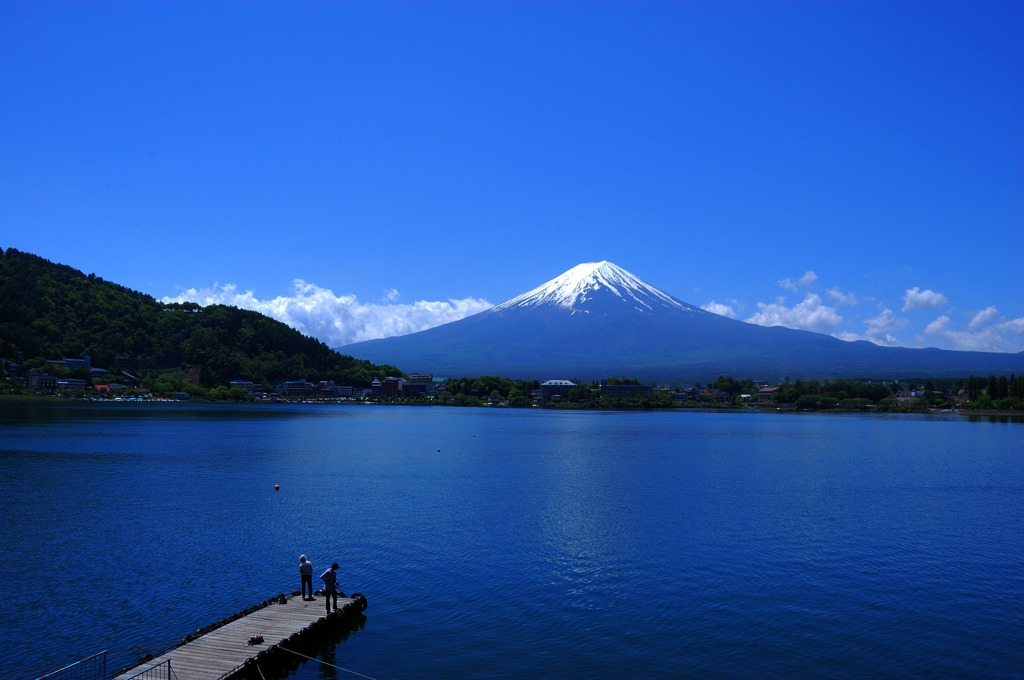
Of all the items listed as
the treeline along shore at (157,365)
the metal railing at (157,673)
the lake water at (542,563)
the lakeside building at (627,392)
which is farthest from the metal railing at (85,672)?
the lakeside building at (627,392)

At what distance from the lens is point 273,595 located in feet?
63.2

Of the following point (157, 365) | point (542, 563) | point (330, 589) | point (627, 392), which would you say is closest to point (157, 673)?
point (330, 589)

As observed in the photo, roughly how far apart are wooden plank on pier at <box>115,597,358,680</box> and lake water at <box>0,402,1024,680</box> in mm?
1018

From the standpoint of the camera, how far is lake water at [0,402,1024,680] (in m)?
15.9

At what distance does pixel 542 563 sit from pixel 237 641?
407 inches

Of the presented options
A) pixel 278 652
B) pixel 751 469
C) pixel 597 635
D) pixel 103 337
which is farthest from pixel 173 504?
pixel 103 337

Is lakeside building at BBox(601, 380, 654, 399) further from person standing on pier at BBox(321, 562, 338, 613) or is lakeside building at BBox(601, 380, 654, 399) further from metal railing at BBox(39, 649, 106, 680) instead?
metal railing at BBox(39, 649, 106, 680)

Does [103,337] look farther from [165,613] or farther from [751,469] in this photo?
[165,613]

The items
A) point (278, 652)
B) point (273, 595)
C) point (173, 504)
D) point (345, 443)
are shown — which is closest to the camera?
point (278, 652)

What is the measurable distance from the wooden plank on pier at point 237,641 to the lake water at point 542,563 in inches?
40.1

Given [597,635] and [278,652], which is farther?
[597,635]

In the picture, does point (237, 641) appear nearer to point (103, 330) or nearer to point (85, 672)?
point (85, 672)

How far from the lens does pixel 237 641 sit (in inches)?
602

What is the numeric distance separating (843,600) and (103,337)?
633ft
